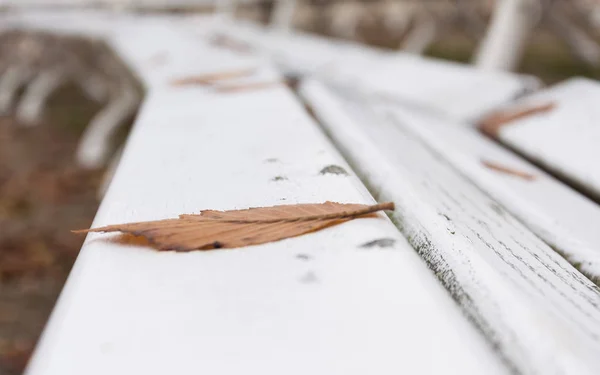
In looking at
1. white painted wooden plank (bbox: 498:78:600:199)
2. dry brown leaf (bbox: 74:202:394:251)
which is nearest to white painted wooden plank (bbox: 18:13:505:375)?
dry brown leaf (bbox: 74:202:394:251)

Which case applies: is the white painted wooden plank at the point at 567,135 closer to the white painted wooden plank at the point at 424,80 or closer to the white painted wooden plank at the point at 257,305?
the white painted wooden plank at the point at 424,80

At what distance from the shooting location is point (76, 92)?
5.24 meters

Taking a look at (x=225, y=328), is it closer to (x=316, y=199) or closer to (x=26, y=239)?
(x=316, y=199)

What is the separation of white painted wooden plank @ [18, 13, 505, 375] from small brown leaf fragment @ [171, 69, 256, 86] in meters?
0.63

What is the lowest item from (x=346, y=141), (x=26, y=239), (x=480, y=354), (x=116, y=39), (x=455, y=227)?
(x=480, y=354)

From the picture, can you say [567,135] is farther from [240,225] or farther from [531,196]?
[240,225]

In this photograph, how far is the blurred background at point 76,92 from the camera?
192cm

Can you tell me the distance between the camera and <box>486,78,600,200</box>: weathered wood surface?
2.60 ft

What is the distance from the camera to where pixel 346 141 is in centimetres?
66

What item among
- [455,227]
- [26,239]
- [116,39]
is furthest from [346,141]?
[116,39]

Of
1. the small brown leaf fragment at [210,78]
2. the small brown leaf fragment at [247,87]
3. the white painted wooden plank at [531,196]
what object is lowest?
the white painted wooden plank at [531,196]

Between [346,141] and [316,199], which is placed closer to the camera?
[316,199]

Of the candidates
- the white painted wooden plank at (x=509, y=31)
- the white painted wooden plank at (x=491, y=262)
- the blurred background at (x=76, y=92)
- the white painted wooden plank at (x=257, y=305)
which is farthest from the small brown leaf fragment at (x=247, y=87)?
the white painted wooden plank at (x=509, y=31)

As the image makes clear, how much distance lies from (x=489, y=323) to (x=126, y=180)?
328 mm
